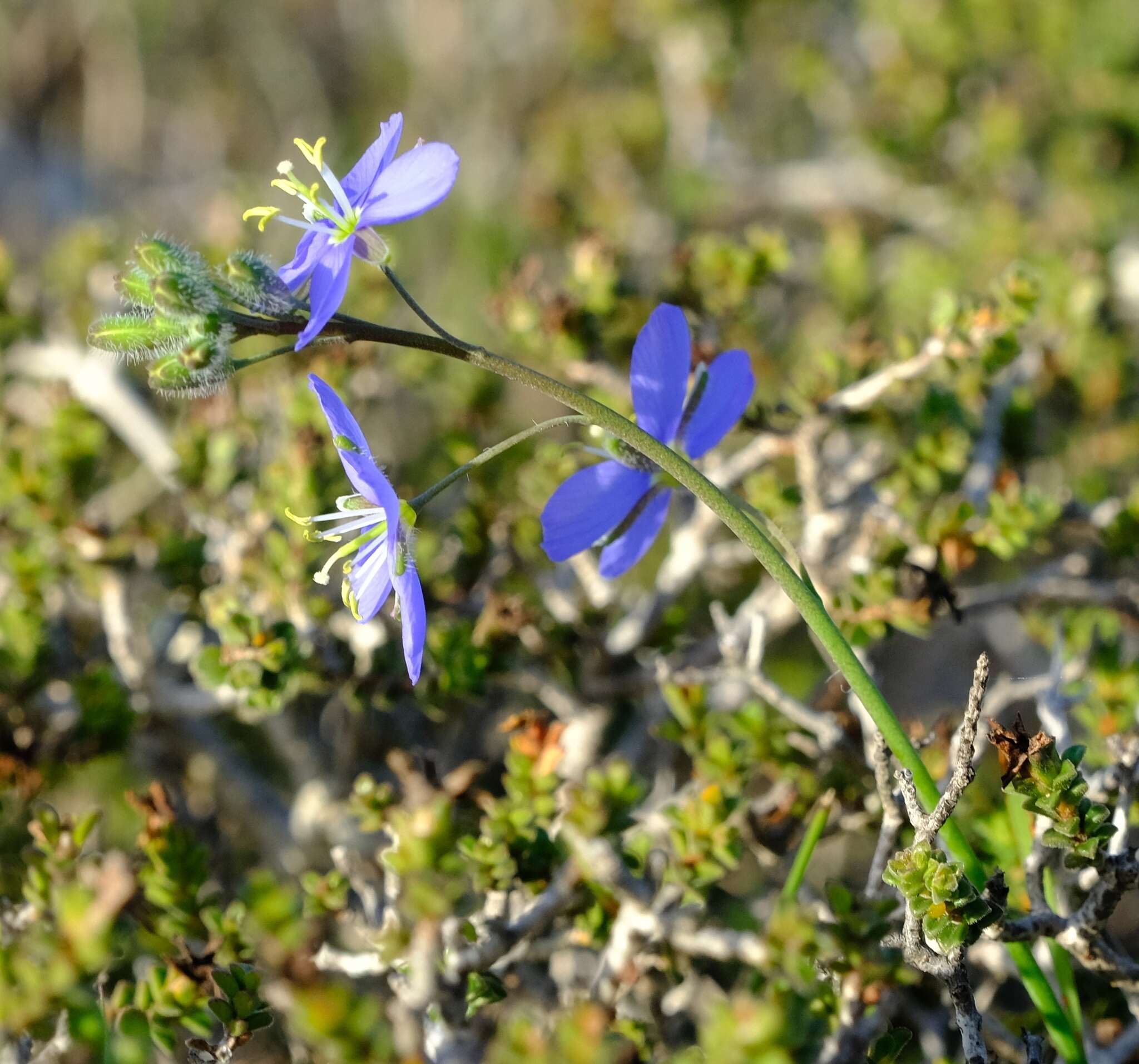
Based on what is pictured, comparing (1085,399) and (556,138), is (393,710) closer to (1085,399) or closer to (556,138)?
(1085,399)

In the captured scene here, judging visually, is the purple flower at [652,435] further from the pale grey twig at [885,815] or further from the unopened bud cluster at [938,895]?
the unopened bud cluster at [938,895]

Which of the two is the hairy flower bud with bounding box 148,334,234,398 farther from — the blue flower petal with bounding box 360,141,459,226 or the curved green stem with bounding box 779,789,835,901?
the curved green stem with bounding box 779,789,835,901

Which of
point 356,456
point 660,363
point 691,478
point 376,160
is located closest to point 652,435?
point 660,363

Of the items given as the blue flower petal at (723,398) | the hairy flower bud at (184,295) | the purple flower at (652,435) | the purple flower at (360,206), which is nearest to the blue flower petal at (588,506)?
the purple flower at (652,435)

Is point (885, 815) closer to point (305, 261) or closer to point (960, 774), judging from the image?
point (960, 774)

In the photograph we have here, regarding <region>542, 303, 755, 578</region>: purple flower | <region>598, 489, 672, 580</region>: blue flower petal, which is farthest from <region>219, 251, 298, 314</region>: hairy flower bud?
<region>598, 489, 672, 580</region>: blue flower petal

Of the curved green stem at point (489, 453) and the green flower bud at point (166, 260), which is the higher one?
the green flower bud at point (166, 260)

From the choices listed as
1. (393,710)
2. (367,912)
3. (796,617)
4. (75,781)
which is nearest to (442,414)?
(393,710)
